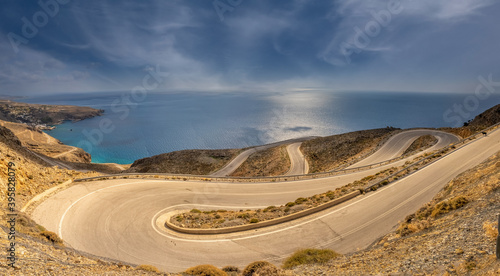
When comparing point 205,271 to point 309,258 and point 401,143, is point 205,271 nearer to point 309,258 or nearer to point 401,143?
point 309,258

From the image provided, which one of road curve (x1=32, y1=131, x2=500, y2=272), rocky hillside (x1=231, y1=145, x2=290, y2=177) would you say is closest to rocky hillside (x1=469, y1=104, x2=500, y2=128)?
road curve (x1=32, y1=131, x2=500, y2=272)

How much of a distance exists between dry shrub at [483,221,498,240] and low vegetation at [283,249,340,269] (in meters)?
5.51

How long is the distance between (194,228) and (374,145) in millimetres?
40568

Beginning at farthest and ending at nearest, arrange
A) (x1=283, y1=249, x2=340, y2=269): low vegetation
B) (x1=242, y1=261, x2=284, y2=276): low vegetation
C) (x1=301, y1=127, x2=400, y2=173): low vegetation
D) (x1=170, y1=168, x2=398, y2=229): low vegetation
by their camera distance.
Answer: (x1=301, y1=127, x2=400, y2=173): low vegetation
(x1=170, y1=168, x2=398, y2=229): low vegetation
(x1=283, y1=249, x2=340, y2=269): low vegetation
(x1=242, y1=261, x2=284, y2=276): low vegetation

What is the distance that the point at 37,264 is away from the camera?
6.85 metres

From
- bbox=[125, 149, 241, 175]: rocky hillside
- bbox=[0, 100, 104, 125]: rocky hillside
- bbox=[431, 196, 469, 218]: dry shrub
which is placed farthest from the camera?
bbox=[0, 100, 104, 125]: rocky hillside

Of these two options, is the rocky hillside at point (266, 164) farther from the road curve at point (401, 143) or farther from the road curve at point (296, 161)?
the road curve at point (401, 143)

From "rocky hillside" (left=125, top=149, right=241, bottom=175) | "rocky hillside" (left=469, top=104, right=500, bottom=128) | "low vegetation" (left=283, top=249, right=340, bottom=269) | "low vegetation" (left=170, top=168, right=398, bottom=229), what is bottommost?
"low vegetation" (left=283, top=249, right=340, bottom=269)

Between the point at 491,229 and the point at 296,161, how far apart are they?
39779 millimetres

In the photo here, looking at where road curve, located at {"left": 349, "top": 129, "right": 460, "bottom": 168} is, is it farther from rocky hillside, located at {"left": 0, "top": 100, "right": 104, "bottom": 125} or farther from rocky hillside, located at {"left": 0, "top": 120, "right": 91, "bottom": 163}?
rocky hillside, located at {"left": 0, "top": 100, "right": 104, "bottom": 125}


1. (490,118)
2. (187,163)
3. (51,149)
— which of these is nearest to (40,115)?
(51,149)

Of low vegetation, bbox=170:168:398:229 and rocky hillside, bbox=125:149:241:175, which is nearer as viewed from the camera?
low vegetation, bbox=170:168:398:229

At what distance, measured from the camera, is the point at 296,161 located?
4659 centimetres

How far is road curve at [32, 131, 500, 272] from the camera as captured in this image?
41.5 feet
